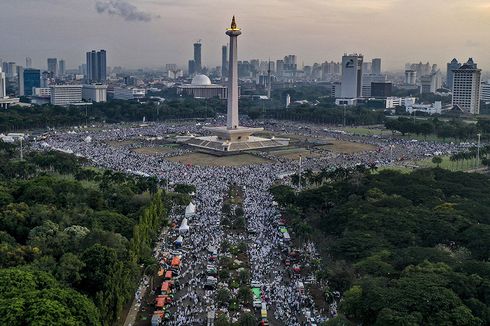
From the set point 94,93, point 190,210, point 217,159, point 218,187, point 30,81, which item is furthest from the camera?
point 30,81

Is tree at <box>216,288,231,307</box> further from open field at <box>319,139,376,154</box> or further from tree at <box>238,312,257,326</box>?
open field at <box>319,139,376,154</box>

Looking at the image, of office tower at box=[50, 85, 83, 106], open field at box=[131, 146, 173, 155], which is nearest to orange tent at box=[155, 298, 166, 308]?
open field at box=[131, 146, 173, 155]

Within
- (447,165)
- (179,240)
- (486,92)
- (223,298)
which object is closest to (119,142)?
(447,165)

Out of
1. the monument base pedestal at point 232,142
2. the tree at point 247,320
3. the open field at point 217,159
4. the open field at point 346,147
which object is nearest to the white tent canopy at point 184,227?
the tree at point 247,320

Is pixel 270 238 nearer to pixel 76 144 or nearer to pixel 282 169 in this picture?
pixel 282 169

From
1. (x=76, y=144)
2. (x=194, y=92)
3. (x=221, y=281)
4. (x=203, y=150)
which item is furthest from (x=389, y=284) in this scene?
(x=194, y=92)

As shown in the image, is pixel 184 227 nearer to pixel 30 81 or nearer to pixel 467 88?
pixel 467 88
